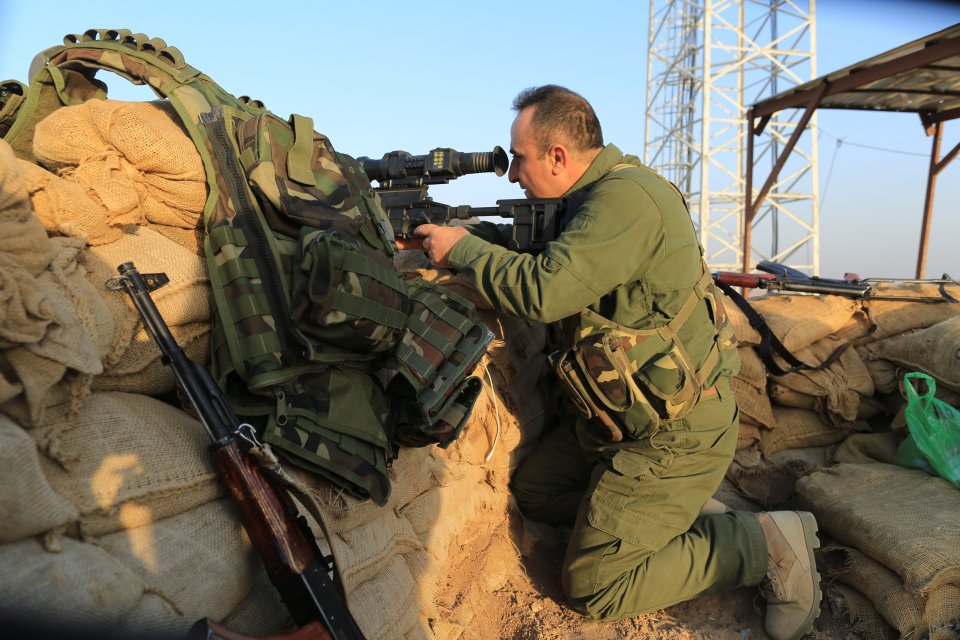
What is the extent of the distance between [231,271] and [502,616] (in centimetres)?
156

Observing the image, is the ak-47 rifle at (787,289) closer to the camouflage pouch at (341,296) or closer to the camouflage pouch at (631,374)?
the camouflage pouch at (631,374)

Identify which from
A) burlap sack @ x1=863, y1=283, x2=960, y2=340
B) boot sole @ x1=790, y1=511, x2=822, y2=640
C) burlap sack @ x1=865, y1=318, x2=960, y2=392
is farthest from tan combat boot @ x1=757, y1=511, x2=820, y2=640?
burlap sack @ x1=863, y1=283, x2=960, y2=340

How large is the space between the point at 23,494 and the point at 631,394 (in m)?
1.81

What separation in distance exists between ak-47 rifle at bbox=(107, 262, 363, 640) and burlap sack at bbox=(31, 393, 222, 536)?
0.08 m

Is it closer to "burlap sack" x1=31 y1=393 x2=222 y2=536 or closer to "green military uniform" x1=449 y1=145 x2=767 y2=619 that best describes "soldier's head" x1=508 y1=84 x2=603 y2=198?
"green military uniform" x1=449 y1=145 x2=767 y2=619

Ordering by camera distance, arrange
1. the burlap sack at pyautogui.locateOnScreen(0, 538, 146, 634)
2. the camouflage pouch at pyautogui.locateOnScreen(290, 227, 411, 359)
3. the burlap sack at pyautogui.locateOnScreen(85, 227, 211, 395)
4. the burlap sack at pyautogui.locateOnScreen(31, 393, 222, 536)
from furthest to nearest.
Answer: the camouflage pouch at pyautogui.locateOnScreen(290, 227, 411, 359) → the burlap sack at pyautogui.locateOnScreen(85, 227, 211, 395) → the burlap sack at pyautogui.locateOnScreen(31, 393, 222, 536) → the burlap sack at pyautogui.locateOnScreen(0, 538, 146, 634)

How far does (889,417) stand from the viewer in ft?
11.7

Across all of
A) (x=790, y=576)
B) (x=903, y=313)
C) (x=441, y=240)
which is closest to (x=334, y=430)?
(x=441, y=240)

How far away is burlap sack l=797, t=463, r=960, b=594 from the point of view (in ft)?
7.61

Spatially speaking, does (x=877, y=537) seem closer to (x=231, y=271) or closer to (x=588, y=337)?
(x=588, y=337)

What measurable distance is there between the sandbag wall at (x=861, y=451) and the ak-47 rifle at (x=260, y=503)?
6.54 feet

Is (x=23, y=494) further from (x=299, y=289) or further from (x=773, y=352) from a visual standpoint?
(x=773, y=352)

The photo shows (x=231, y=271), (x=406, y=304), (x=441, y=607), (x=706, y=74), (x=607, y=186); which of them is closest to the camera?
(x=231, y=271)

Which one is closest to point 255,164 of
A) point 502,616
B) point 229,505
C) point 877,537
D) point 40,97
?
point 40,97
